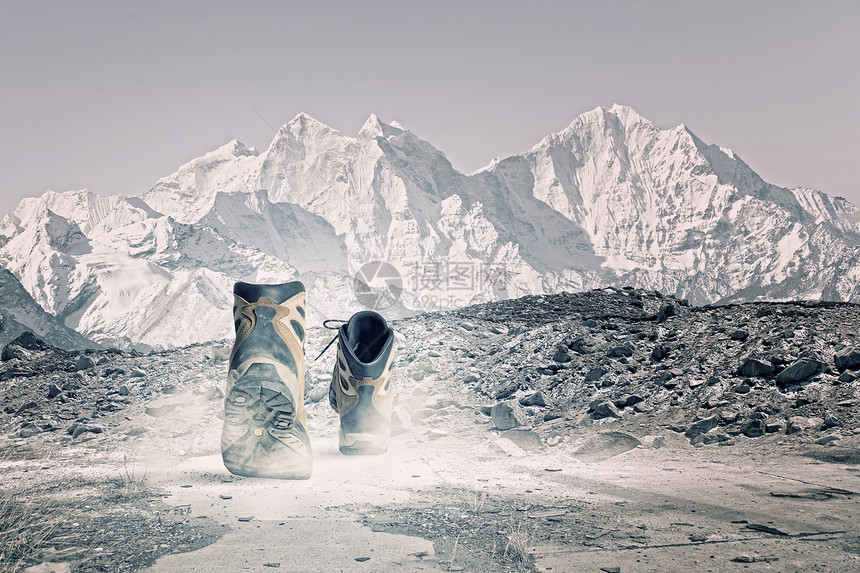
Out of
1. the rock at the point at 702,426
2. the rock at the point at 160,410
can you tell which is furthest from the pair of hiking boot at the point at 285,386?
the rock at the point at 160,410

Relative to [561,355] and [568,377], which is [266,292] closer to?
[568,377]

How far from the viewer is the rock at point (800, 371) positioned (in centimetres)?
782

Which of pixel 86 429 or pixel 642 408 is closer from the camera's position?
pixel 642 408

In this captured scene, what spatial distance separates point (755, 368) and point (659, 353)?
1610 mm

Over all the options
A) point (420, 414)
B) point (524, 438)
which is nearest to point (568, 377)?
A: point (524, 438)

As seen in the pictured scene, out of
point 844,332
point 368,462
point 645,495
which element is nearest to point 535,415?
point 368,462

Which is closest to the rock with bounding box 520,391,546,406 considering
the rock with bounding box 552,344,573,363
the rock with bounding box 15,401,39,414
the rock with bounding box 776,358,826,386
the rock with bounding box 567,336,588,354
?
the rock with bounding box 552,344,573,363

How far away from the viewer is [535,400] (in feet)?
29.7

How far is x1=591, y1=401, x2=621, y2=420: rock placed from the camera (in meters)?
8.23

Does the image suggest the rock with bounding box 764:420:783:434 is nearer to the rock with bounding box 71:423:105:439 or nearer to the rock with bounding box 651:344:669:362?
the rock with bounding box 651:344:669:362

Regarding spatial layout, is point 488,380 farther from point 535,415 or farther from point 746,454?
point 746,454

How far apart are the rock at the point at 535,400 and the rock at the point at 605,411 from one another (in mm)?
847

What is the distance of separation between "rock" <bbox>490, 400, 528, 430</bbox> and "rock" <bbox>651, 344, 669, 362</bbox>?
250 centimetres

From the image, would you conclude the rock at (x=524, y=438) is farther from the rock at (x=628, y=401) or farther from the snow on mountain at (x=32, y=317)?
the snow on mountain at (x=32, y=317)
